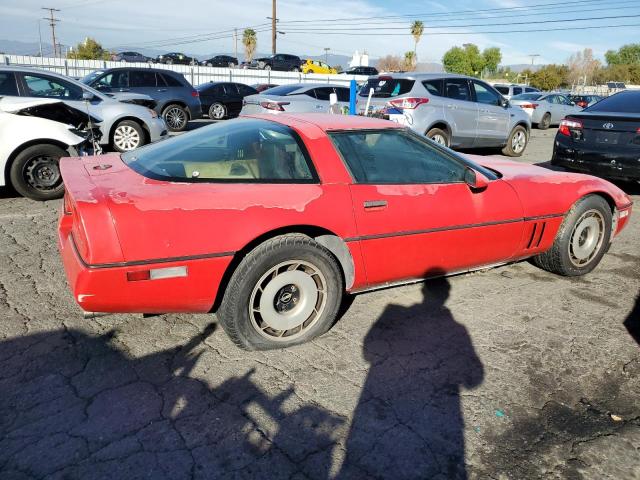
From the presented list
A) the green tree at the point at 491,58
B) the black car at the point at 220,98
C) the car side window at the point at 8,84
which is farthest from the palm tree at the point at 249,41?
the car side window at the point at 8,84

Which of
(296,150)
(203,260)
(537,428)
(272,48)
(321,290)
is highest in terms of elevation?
(272,48)

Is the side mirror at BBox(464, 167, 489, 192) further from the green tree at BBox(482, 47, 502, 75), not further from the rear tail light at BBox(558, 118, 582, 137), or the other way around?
the green tree at BBox(482, 47, 502, 75)

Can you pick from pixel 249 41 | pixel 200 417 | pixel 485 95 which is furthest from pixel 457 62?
pixel 200 417

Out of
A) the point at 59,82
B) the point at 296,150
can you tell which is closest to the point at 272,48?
the point at 59,82

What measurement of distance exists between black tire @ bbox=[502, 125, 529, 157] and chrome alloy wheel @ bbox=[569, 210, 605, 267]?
7162mm

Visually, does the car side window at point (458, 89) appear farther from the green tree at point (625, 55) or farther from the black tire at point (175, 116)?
the green tree at point (625, 55)

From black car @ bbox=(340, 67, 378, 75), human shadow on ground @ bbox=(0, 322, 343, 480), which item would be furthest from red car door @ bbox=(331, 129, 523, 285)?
black car @ bbox=(340, 67, 378, 75)

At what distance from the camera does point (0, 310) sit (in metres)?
3.36

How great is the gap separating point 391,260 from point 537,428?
128 centimetres

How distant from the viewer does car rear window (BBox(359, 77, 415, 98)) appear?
9531 millimetres

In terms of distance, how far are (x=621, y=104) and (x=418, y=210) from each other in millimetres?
6097

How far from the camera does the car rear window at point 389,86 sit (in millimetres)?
9531

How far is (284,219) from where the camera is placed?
9.46 feet

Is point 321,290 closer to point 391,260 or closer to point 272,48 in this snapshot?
point 391,260
